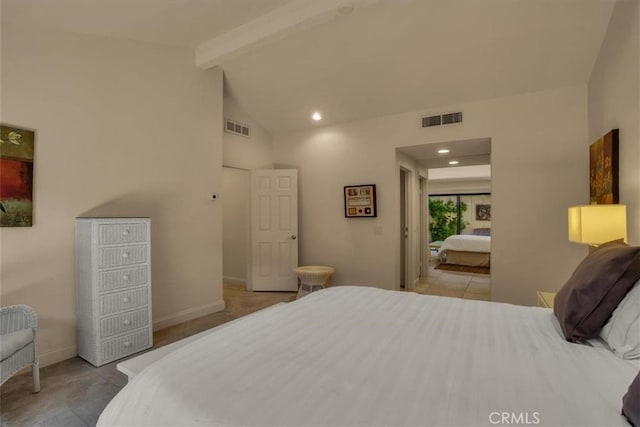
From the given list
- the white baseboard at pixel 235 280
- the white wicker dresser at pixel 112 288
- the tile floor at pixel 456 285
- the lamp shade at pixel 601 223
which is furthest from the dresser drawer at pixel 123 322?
the tile floor at pixel 456 285

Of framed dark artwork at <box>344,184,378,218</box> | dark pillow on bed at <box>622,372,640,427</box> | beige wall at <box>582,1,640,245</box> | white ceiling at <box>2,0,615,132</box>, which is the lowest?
dark pillow on bed at <box>622,372,640,427</box>

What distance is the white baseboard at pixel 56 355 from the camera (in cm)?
245

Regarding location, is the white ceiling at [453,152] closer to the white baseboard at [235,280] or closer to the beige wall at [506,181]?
the beige wall at [506,181]

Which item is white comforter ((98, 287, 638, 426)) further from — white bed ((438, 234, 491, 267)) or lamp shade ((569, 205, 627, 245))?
white bed ((438, 234, 491, 267))

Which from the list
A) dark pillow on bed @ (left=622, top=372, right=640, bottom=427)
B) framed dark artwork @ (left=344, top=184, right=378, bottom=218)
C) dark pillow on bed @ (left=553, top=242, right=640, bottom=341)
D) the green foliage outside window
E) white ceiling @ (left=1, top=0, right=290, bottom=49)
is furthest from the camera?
the green foliage outside window

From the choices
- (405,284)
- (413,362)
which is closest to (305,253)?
(405,284)

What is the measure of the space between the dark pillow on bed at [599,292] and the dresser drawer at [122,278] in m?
3.00

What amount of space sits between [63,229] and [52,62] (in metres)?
1.39

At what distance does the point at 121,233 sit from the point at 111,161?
79 cm

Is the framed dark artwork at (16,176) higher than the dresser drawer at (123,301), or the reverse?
the framed dark artwork at (16,176)

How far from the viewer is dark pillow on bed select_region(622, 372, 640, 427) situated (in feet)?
2.46

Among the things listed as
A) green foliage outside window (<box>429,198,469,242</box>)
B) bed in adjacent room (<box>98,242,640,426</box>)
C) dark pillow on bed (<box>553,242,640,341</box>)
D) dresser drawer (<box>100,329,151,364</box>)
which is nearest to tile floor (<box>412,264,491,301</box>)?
dark pillow on bed (<box>553,242,640,341</box>)

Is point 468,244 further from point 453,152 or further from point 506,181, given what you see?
point 506,181

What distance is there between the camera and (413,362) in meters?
1.09
